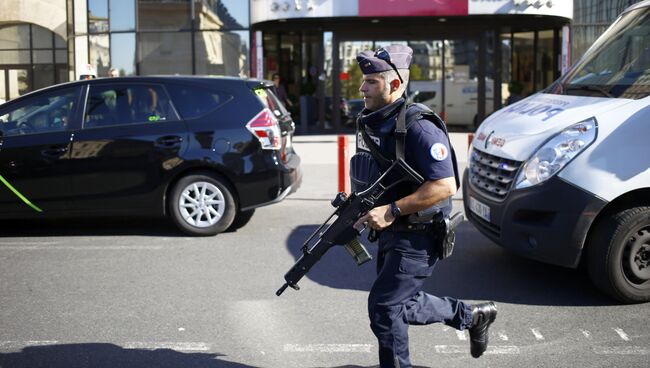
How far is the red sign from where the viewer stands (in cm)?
1905

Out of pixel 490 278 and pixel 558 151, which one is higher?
pixel 558 151

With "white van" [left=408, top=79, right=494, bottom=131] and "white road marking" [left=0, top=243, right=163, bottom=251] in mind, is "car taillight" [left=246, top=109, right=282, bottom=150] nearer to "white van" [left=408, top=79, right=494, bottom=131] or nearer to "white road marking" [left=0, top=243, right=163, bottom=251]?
"white road marking" [left=0, top=243, right=163, bottom=251]

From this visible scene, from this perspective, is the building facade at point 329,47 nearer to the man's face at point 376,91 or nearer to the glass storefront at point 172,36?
the glass storefront at point 172,36

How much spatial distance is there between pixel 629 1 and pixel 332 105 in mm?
8137

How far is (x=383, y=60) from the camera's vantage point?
3961 millimetres

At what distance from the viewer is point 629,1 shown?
1592 centimetres

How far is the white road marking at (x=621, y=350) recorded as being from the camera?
4.77m

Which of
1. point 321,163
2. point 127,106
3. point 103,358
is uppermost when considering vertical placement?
point 127,106

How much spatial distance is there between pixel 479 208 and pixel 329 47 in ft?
51.1

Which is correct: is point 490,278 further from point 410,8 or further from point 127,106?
point 410,8

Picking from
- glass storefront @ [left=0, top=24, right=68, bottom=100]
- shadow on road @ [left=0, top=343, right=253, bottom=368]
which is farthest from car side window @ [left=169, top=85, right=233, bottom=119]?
glass storefront @ [left=0, top=24, right=68, bottom=100]

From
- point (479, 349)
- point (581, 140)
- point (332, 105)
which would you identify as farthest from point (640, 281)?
point (332, 105)

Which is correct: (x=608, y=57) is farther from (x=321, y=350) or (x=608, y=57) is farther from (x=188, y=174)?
(x=188, y=174)

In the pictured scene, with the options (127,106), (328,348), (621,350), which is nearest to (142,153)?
(127,106)
